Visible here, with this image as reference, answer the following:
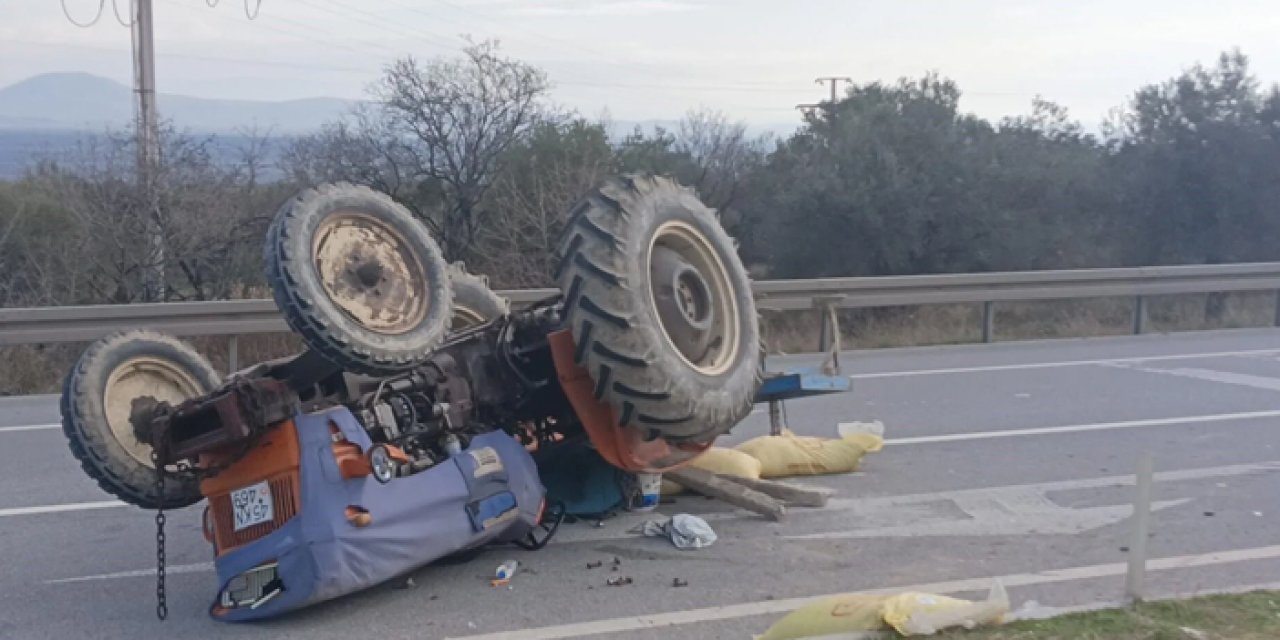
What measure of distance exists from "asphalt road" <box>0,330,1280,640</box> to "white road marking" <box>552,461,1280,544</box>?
0.8 inches

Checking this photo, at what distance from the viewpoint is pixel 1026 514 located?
7230mm

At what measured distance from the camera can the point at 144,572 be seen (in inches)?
247

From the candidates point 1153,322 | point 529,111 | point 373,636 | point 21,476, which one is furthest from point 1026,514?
point 529,111

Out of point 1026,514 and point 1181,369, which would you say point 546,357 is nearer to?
point 1026,514

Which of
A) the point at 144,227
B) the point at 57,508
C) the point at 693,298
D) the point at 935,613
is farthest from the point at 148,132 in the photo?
the point at 935,613

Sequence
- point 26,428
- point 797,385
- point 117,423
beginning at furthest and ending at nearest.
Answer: point 26,428, point 797,385, point 117,423

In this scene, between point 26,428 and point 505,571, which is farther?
point 26,428

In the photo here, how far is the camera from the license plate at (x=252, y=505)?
5297 millimetres

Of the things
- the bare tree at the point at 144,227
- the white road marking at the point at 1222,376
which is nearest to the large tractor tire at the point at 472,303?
the white road marking at the point at 1222,376

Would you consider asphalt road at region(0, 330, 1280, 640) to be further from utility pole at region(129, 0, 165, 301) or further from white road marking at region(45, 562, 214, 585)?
utility pole at region(129, 0, 165, 301)

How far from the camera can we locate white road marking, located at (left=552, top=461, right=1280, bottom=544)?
6855 mm

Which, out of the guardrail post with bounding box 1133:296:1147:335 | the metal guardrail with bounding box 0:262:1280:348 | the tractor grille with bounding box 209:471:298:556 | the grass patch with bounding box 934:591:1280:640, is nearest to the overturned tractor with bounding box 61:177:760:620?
the tractor grille with bounding box 209:471:298:556

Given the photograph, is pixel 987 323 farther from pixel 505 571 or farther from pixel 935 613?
pixel 935 613

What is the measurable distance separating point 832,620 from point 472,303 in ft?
11.6
